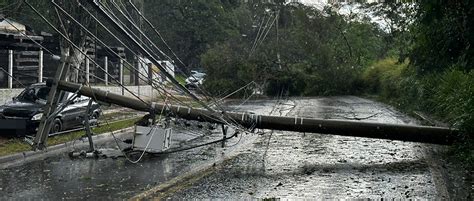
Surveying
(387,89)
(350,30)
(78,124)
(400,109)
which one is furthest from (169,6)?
(78,124)

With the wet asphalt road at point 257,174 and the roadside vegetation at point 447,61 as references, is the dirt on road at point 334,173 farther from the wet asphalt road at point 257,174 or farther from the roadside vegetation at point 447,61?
the roadside vegetation at point 447,61

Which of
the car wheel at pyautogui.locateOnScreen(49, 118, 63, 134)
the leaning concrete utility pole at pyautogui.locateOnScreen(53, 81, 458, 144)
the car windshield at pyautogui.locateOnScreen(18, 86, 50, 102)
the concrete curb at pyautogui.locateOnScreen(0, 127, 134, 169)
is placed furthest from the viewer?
the car windshield at pyautogui.locateOnScreen(18, 86, 50, 102)

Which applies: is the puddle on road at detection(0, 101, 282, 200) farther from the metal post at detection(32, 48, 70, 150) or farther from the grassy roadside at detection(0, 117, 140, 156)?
the grassy roadside at detection(0, 117, 140, 156)

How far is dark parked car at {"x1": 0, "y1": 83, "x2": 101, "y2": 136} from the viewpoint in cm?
1392

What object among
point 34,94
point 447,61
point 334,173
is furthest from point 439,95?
point 34,94

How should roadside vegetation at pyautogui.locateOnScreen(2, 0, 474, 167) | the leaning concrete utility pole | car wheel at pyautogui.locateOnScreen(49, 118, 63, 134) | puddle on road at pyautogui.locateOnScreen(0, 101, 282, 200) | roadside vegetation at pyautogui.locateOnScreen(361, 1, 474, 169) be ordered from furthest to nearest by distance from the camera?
car wheel at pyautogui.locateOnScreen(49, 118, 63, 134) → the leaning concrete utility pole → roadside vegetation at pyautogui.locateOnScreen(2, 0, 474, 167) → roadside vegetation at pyautogui.locateOnScreen(361, 1, 474, 169) → puddle on road at pyautogui.locateOnScreen(0, 101, 282, 200)

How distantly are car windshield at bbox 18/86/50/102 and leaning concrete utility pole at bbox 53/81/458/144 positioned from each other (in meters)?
4.02

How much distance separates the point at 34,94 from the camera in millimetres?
16188

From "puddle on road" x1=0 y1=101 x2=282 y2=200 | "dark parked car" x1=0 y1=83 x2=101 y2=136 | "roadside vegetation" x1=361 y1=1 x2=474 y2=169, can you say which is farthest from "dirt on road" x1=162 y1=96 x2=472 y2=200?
"dark parked car" x1=0 y1=83 x2=101 y2=136

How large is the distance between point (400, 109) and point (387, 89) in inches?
309

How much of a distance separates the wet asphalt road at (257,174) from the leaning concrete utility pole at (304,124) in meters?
0.54

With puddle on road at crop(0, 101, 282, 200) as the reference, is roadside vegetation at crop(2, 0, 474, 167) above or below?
above

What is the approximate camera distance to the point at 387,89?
34.2 metres

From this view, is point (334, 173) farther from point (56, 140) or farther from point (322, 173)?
point (56, 140)
